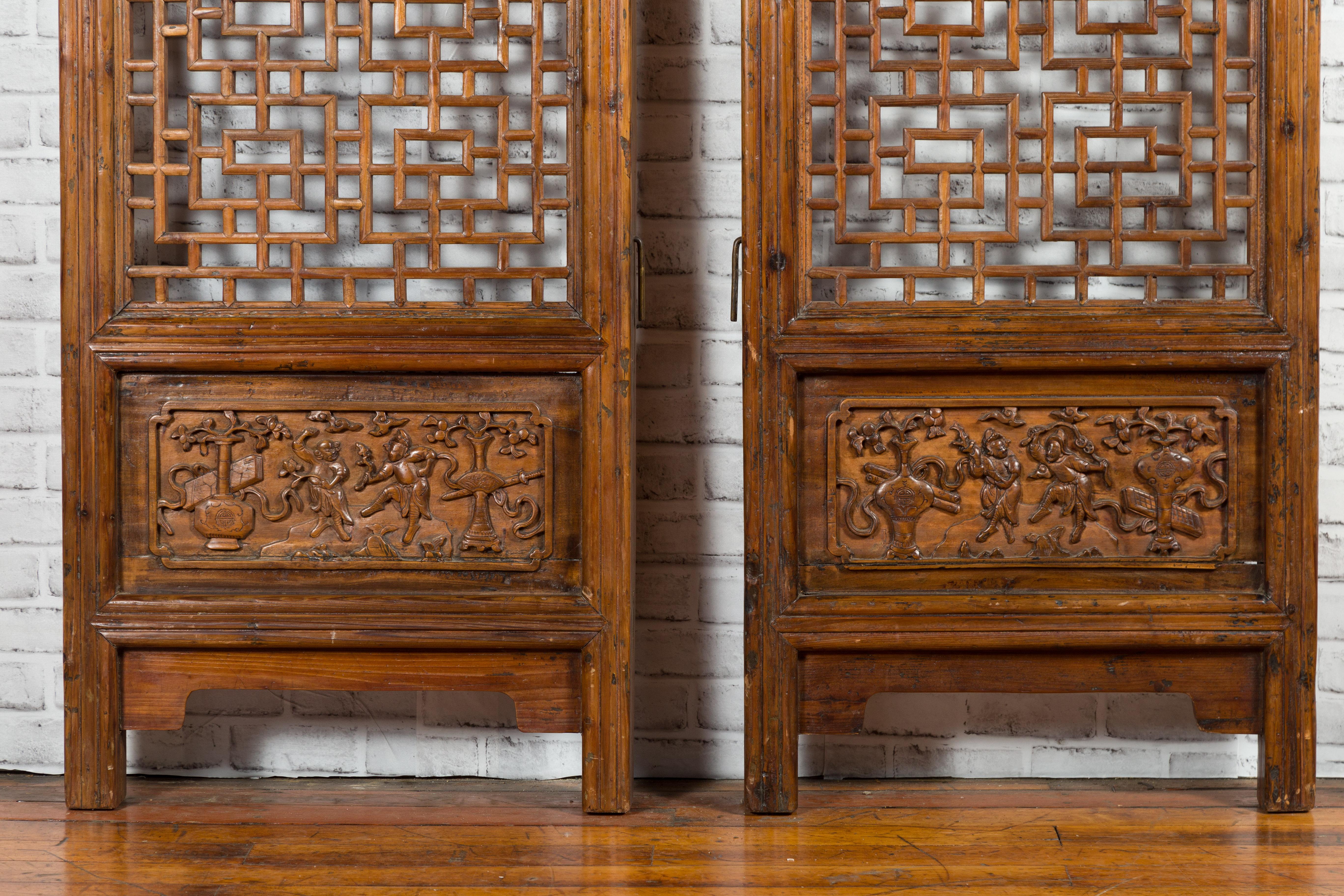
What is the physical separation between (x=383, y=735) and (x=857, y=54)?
4.69 feet

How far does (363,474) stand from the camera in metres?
1.65

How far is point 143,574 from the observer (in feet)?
5.45

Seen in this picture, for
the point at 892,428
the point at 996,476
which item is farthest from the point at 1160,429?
the point at 892,428

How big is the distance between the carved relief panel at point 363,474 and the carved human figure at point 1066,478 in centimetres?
73

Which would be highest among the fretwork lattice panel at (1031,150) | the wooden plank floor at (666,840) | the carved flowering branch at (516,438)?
the fretwork lattice panel at (1031,150)

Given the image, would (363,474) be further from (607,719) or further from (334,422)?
(607,719)

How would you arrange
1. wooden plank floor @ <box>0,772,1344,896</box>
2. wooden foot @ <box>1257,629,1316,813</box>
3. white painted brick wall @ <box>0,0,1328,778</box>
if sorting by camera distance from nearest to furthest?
wooden plank floor @ <box>0,772,1344,896</box> → wooden foot @ <box>1257,629,1316,813</box> → white painted brick wall @ <box>0,0,1328,778</box>

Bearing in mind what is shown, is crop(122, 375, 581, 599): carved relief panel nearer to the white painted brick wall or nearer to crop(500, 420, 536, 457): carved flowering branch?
crop(500, 420, 536, 457): carved flowering branch

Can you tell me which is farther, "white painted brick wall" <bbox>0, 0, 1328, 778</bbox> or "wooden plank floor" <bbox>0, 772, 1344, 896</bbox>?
"white painted brick wall" <bbox>0, 0, 1328, 778</bbox>

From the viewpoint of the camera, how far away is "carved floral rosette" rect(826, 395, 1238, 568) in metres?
1.63

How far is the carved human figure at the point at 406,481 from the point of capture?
1.64 meters

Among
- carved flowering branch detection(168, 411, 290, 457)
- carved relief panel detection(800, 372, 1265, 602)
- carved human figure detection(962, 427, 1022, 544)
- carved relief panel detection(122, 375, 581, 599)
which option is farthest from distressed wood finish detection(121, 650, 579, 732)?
carved human figure detection(962, 427, 1022, 544)

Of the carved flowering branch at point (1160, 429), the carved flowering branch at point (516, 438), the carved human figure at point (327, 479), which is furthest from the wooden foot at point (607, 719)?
the carved flowering branch at point (1160, 429)

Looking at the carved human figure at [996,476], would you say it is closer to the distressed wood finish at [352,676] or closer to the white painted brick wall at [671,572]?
the white painted brick wall at [671,572]
